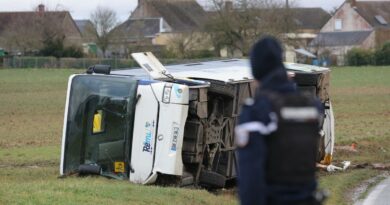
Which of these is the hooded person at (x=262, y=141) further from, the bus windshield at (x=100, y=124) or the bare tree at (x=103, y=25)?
the bare tree at (x=103, y=25)

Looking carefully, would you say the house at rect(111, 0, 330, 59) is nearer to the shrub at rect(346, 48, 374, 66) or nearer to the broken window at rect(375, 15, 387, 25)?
the shrub at rect(346, 48, 374, 66)

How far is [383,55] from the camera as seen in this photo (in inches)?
3297

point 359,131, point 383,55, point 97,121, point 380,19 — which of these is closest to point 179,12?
point 380,19

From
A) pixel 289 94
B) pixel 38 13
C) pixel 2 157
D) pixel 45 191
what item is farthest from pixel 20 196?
pixel 38 13

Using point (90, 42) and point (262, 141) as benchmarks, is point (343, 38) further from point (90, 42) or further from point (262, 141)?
point (262, 141)

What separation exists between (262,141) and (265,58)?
0.53 meters

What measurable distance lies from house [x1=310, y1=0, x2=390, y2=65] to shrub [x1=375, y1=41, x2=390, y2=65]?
594 inches

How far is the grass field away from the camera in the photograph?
1041 cm

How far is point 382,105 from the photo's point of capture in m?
33.8

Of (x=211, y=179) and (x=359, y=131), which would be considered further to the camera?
(x=359, y=131)

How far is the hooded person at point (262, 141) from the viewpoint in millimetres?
4836

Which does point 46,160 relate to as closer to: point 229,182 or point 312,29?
point 229,182

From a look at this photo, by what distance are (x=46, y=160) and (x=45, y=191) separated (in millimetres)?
6686

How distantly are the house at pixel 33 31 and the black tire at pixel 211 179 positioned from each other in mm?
Answer: 80973
